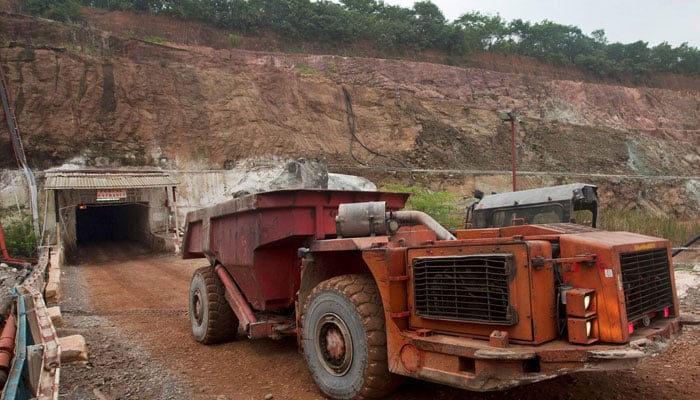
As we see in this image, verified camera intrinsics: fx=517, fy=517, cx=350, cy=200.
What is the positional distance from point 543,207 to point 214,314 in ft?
14.5

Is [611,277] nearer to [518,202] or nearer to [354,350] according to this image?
[354,350]

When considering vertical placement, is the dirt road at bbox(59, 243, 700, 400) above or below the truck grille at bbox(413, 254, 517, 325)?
below

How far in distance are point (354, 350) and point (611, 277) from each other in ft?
6.13

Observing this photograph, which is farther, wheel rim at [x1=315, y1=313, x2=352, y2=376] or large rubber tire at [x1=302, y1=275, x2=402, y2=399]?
wheel rim at [x1=315, y1=313, x2=352, y2=376]

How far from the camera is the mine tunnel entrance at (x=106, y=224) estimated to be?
23.9 metres

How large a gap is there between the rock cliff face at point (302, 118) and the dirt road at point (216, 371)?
15235 millimetres

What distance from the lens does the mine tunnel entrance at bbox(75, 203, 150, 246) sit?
78.4 ft

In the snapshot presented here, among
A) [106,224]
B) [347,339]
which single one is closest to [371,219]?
[347,339]

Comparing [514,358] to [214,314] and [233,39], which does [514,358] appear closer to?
[214,314]

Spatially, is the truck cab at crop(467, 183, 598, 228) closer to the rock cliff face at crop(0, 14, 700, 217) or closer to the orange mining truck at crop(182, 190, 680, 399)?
the orange mining truck at crop(182, 190, 680, 399)

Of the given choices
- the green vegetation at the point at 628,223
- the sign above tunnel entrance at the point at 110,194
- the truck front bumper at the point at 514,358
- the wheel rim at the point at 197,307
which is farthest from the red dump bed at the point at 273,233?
the sign above tunnel entrance at the point at 110,194

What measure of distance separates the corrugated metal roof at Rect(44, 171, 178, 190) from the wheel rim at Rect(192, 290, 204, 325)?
45.5 ft

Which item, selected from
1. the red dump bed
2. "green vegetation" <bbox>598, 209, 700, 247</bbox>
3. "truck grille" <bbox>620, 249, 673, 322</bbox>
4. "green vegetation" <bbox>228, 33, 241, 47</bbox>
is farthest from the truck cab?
"green vegetation" <bbox>228, 33, 241, 47</bbox>

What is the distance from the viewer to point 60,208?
756 inches
